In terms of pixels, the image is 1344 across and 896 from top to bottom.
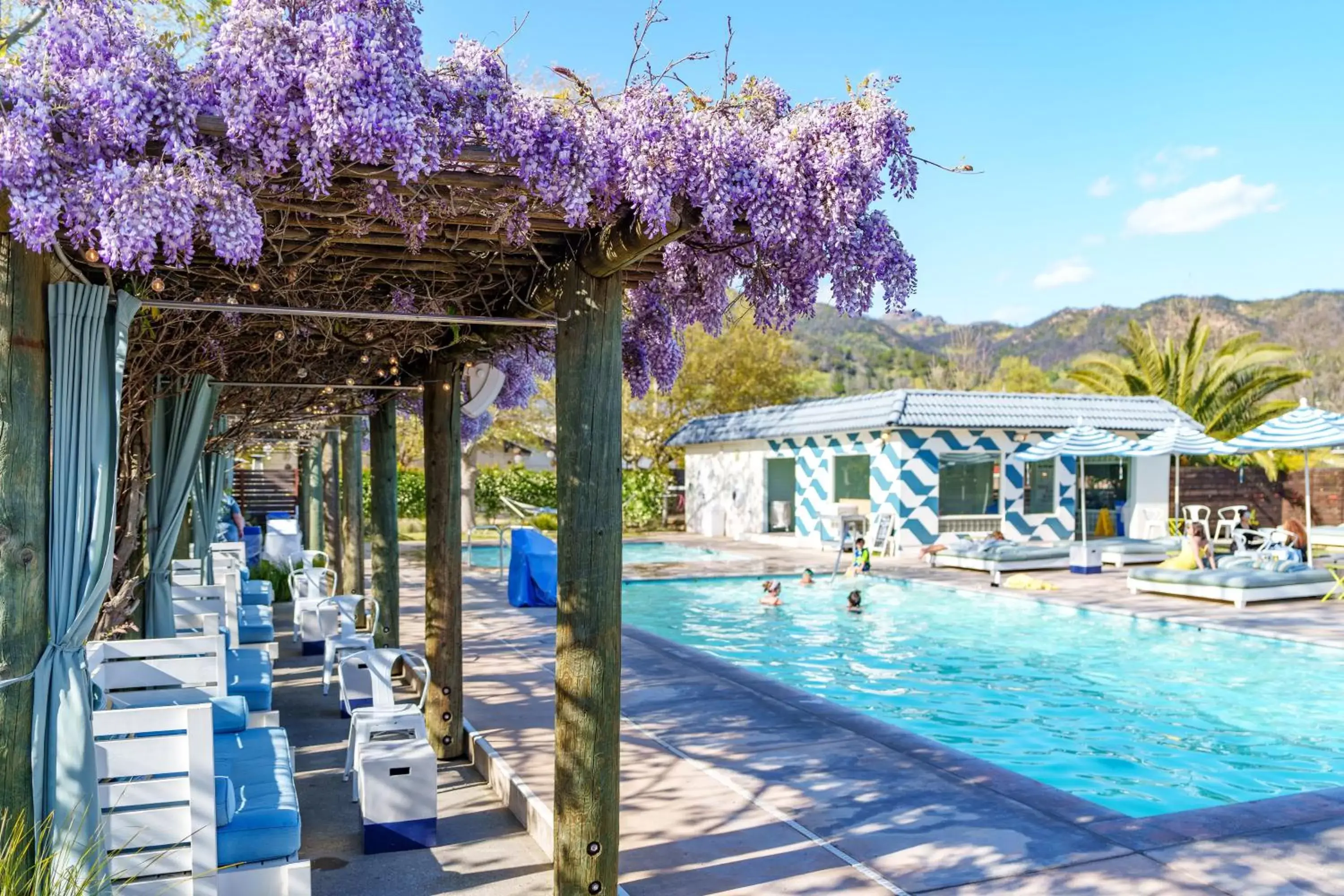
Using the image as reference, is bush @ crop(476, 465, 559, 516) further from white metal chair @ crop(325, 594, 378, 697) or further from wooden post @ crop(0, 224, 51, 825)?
wooden post @ crop(0, 224, 51, 825)

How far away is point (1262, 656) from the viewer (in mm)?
11008

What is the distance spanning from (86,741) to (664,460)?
2682cm

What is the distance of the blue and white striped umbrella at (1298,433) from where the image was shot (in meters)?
14.5

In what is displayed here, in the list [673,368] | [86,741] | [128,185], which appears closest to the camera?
[128,185]

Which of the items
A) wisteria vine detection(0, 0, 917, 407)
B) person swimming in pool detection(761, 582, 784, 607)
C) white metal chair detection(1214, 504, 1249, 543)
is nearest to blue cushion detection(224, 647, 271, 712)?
wisteria vine detection(0, 0, 917, 407)

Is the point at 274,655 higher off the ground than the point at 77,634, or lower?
lower

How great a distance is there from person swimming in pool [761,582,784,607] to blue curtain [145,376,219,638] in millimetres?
9401

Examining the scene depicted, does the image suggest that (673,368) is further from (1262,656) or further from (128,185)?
(1262,656)

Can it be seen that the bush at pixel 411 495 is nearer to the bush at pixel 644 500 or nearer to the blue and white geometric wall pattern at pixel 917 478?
the bush at pixel 644 500

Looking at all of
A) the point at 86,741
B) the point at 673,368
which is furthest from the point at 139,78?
the point at 673,368

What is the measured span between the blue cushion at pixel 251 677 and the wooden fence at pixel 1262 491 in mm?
22281

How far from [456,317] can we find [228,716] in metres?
2.83

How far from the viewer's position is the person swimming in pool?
14.9 metres

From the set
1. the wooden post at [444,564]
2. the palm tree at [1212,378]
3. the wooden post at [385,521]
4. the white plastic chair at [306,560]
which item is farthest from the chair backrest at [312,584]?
the palm tree at [1212,378]
